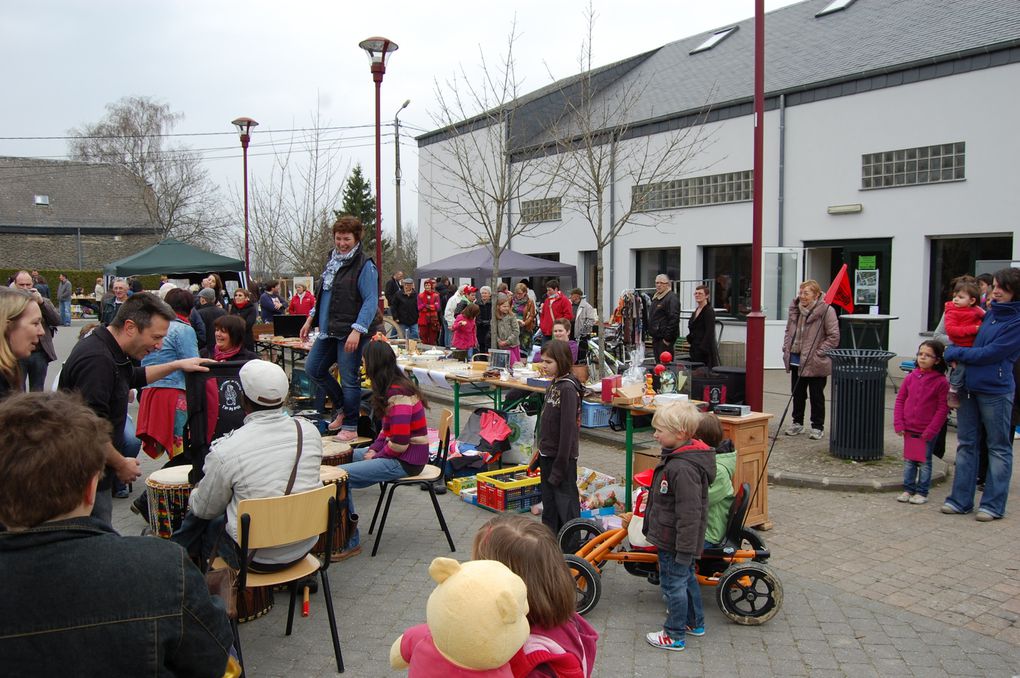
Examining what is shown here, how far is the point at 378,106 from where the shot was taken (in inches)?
496

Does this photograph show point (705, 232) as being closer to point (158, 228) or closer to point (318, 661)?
point (318, 661)

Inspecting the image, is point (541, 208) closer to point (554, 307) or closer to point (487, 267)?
point (487, 267)

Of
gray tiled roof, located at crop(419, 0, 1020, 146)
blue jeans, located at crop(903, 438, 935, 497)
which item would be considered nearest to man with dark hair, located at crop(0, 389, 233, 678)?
blue jeans, located at crop(903, 438, 935, 497)

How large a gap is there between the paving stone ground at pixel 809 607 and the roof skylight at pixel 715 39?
19.0m

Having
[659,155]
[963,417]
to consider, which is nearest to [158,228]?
[659,155]

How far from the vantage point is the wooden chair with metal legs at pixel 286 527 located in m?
3.76

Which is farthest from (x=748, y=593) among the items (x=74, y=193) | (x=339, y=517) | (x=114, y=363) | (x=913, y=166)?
(x=74, y=193)

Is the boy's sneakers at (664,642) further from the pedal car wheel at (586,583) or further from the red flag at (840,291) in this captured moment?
the red flag at (840,291)

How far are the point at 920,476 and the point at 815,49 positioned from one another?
47.5ft

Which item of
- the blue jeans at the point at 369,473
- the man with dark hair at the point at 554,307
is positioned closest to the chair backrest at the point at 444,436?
the blue jeans at the point at 369,473

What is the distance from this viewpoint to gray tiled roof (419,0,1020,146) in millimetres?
15023

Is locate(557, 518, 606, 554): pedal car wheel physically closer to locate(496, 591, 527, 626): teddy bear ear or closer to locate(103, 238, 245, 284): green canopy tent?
locate(496, 591, 527, 626): teddy bear ear

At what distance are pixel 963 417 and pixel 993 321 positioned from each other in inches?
32.5

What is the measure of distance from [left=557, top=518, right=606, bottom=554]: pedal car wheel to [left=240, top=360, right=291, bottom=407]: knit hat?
2164 millimetres
